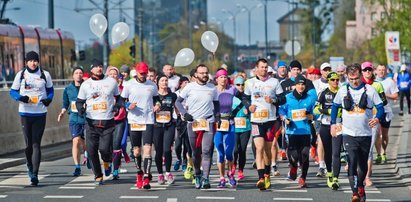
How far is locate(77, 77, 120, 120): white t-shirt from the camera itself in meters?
16.9

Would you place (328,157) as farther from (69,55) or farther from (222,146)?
(69,55)

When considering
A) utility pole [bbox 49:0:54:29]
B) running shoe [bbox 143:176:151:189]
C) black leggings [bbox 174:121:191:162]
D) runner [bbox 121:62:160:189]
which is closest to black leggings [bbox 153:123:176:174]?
runner [bbox 121:62:160:189]

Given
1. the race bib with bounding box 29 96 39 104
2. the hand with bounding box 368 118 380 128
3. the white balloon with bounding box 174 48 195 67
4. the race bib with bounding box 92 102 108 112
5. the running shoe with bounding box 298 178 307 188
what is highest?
the white balloon with bounding box 174 48 195 67

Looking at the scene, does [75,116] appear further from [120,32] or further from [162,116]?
[120,32]

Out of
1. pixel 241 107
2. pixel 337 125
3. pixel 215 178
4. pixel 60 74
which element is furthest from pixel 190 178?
pixel 60 74

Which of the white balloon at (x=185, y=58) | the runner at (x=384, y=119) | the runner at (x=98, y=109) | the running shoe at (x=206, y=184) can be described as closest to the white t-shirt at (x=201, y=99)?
the running shoe at (x=206, y=184)

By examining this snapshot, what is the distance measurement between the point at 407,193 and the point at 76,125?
579cm

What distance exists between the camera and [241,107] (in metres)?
17.5

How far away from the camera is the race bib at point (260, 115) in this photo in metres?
16.7

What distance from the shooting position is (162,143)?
17375mm

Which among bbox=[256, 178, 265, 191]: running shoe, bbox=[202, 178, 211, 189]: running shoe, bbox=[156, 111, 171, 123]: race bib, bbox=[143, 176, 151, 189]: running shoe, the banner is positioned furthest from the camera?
the banner

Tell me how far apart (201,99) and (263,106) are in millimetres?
889

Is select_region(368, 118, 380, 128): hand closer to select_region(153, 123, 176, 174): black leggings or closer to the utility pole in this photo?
select_region(153, 123, 176, 174): black leggings

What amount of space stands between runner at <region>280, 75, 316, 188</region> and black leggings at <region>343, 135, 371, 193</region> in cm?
232
